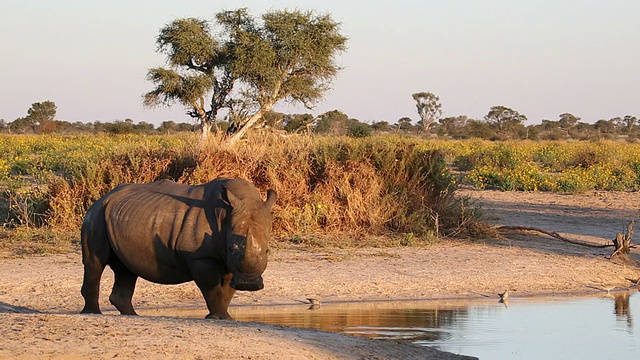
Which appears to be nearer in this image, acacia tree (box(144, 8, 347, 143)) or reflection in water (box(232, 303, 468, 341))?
reflection in water (box(232, 303, 468, 341))

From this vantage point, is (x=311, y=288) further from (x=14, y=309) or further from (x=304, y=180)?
(x=304, y=180)

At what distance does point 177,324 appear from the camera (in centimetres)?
796

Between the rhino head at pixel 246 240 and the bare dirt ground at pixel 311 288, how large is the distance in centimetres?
40

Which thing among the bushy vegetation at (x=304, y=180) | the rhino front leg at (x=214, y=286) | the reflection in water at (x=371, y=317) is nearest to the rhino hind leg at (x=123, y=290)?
the rhino front leg at (x=214, y=286)

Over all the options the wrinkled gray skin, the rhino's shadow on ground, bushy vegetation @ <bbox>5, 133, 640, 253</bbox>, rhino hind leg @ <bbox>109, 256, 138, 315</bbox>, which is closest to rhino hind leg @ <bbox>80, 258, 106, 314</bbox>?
the wrinkled gray skin

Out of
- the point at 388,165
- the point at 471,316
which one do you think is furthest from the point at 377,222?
the point at 471,316

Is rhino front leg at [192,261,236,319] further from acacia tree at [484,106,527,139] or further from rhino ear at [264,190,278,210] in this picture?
acacia tree at [484,106,527,139]

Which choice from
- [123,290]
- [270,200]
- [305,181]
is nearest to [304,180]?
[305,181]

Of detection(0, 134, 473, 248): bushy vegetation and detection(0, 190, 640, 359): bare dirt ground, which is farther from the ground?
detection(0, 134, 473, 248): bushy vegetation

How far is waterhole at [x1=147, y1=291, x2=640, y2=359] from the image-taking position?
9961 mm

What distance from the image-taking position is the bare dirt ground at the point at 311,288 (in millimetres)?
7266

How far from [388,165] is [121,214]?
903 cm

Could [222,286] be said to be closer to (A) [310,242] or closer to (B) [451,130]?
(A) [310,242]

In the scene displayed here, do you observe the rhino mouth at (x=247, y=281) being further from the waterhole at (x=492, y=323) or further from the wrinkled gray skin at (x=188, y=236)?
the waterhole at (x=492, y=323)
